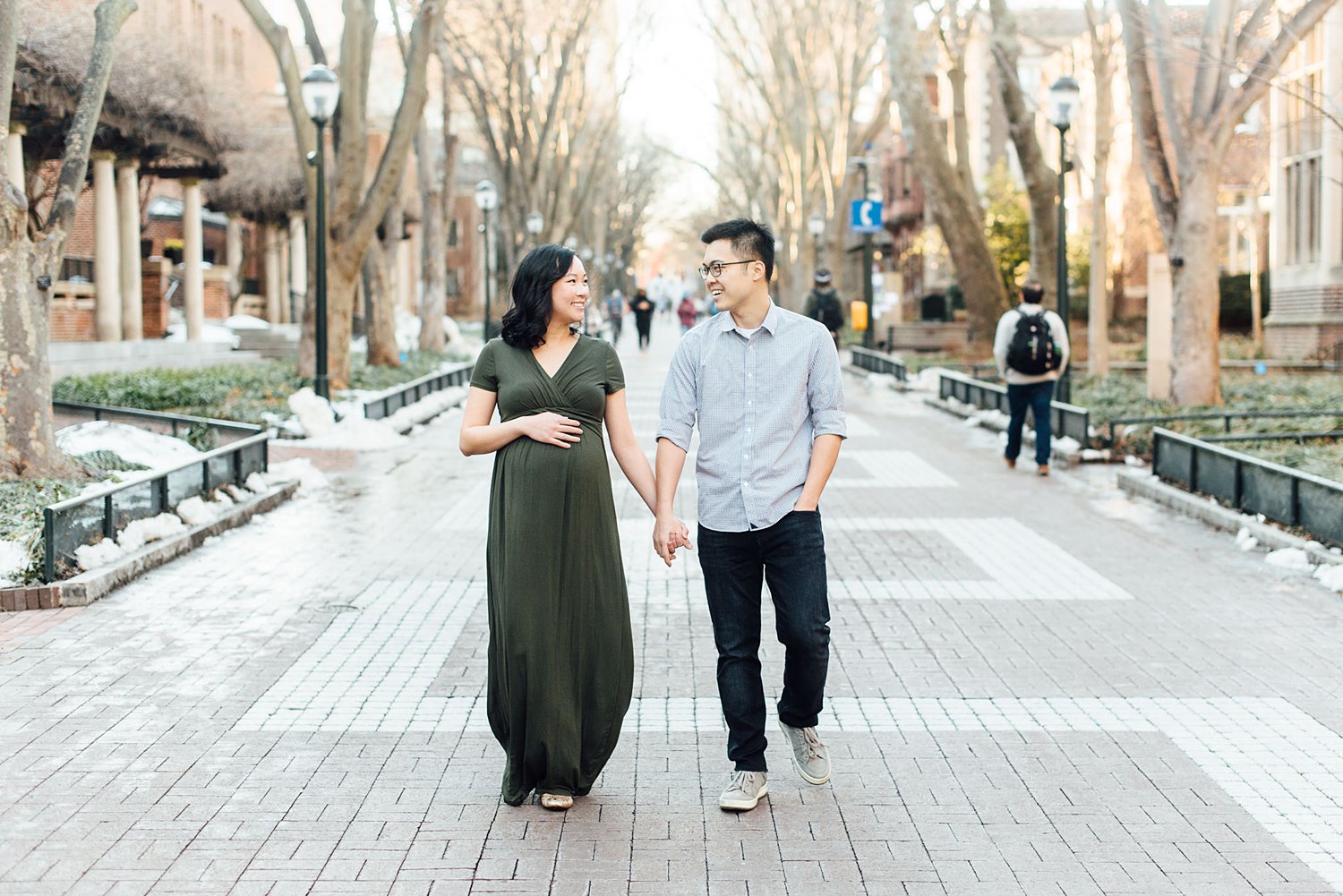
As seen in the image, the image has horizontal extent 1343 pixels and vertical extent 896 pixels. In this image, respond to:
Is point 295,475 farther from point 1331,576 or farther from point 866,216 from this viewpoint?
point 866,216

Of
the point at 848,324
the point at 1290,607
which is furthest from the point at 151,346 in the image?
the point at 848,324

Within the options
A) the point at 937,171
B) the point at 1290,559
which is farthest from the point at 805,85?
the point at 1290,559

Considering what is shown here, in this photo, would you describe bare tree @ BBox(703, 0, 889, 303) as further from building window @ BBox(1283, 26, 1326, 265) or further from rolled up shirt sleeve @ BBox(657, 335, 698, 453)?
rolled up shirt sleeve @ BBox(657, 335, 698, 453)

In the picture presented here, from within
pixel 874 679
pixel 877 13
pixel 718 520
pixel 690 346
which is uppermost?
pixel 877 13

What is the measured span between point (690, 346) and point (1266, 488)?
7123mm

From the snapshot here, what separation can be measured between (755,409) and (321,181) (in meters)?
15.4

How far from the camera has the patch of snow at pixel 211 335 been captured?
112ft

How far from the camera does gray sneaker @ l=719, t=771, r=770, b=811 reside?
5070mm

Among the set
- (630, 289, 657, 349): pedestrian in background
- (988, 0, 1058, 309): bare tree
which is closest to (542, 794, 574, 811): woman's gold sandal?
(988, 0, 1058, 309): bare tree

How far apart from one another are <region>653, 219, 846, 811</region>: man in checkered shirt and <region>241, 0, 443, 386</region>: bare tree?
16.6 m

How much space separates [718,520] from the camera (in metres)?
5.09

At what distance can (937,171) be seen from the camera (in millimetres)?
25484

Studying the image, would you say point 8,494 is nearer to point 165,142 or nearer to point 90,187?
point 165,142

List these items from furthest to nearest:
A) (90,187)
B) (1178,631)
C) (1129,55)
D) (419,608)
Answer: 1. (90,187)
2. (1129,55)
3. (419,608)
4. (1178,631)
